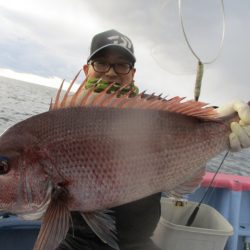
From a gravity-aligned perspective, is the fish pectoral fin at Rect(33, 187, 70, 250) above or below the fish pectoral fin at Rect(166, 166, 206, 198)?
below

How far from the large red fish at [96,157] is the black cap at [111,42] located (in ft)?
3.27

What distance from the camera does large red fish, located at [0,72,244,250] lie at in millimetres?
1913

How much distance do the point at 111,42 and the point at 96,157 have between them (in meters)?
1.49

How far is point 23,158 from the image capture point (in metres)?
1.94

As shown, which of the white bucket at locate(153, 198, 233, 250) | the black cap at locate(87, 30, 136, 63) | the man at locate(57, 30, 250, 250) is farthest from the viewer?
the white bucket at locate(153, 198, 233, 250)

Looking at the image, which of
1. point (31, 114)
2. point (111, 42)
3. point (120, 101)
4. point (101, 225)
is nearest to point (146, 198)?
point (101, 225)

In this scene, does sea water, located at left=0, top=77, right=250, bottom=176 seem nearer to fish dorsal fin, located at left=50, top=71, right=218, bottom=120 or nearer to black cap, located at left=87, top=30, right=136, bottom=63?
fish dorsal fin, located at left=50, top=71, right=218, bottom=120

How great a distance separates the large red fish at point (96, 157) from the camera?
1913mm

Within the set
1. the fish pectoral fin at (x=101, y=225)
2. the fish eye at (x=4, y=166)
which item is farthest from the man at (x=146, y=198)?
the fish eye at (x=4, y=166)

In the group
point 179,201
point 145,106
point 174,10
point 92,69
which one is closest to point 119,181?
point 145,106

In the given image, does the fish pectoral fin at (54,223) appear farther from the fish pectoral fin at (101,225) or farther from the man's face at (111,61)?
the man's face at (111,61)

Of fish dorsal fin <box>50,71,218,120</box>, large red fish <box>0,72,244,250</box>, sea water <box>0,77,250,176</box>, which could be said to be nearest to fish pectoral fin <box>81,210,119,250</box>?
large red fish <box>0,72,244,250</box>

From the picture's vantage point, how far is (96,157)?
200cm

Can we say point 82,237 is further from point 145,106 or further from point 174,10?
point 174,10
